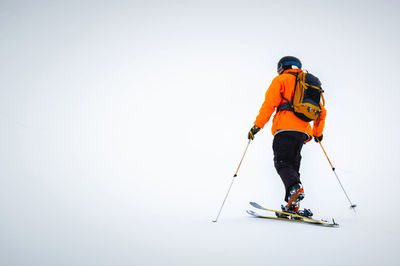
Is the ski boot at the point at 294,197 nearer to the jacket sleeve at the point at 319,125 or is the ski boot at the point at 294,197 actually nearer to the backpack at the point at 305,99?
the backpack at the point at 305,99

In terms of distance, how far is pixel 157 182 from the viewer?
7.87 metres

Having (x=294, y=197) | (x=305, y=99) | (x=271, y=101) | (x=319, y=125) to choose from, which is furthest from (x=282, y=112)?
(x=294, y=197)

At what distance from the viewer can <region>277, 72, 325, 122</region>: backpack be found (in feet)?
11.1

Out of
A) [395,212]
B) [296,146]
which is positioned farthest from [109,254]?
[395,212]

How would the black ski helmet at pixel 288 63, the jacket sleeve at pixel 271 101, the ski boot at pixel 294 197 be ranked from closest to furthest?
the ski boot at pixel 294 197 → the jacket sleeve at pixel 271 101 → the black ski helmet at pixel 288 63

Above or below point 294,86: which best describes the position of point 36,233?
below

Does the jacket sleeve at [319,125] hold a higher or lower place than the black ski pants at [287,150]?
higher

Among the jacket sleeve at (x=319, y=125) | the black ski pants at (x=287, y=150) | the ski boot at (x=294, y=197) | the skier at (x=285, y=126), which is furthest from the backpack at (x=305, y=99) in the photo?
the ski boot at (x=294, y=197)

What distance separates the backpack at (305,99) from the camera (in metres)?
3.38

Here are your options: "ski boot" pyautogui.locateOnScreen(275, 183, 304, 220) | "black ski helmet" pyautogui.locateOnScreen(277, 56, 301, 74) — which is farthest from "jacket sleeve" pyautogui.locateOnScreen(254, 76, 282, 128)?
"ski boot" pyautogui.locateOnScreen(275, 183, 304, 220)

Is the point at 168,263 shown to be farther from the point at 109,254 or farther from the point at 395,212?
the point at 395,212

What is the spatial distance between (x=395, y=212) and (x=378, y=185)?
3920 millimetres

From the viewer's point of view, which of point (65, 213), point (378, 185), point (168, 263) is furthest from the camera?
point (378, 185)

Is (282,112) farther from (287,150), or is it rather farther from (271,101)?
(287,150)
